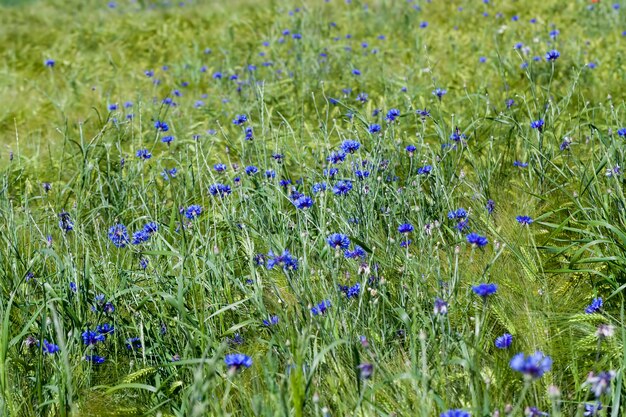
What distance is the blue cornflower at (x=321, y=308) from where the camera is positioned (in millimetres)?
2090

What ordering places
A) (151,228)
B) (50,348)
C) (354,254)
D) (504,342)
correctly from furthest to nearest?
(151,228) → (354,254) → (50,348) → (504,342)

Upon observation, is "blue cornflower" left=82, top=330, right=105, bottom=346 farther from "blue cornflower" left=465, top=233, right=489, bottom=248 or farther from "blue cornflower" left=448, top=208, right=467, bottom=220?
"blue cornflower" left=448, top=208, right=467, bottom=220

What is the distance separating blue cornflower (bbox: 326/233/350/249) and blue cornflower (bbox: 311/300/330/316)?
0.58 feet

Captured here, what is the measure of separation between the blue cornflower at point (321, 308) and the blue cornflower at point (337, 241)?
0.18 meters

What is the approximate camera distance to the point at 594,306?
215cm

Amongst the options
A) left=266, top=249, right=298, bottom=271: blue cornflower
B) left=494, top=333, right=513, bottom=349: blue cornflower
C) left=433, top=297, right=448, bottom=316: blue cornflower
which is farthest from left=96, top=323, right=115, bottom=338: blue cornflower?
left=494, top=333, right=513, bottom=349: blue cornflower

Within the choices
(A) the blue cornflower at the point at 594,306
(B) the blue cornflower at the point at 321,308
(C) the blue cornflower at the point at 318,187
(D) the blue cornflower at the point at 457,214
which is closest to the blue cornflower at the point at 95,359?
(B) the blue cornflower at the point at 321,308

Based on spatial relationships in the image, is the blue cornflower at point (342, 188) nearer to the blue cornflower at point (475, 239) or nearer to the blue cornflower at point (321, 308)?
the blue cornflower at point (321, 308)

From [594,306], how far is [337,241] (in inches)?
29.6

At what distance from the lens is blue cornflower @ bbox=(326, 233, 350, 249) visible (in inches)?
88.3

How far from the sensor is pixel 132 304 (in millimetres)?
2443

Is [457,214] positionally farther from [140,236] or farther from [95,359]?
[95,359]

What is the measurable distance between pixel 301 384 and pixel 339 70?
3.99 m

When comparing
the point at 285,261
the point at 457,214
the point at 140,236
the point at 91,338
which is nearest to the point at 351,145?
the point at 457,214
